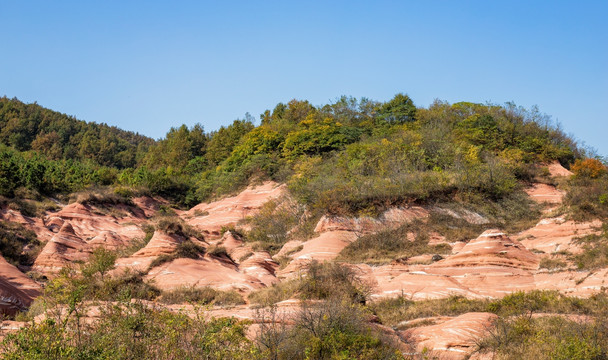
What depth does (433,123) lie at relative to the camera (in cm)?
4588

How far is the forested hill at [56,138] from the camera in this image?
76650 mm

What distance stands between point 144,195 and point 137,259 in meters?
27.9

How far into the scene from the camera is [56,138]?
79.7 metres

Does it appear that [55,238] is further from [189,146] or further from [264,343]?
[189,146]

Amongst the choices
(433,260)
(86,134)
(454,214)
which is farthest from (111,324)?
(86,134)

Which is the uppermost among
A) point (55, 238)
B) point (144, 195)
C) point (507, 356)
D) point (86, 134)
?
point (86, 134)

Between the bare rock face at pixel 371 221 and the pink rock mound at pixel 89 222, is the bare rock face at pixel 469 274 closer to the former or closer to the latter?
the bare rock face at pixel 371 221

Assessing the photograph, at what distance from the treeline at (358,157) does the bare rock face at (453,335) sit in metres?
15.2

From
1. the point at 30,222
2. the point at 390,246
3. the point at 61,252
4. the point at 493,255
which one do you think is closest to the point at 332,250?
the point at 390,246

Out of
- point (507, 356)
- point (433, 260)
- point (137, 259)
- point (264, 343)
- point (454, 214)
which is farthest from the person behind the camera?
point (454, 214)

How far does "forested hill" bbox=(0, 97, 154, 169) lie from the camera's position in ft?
251

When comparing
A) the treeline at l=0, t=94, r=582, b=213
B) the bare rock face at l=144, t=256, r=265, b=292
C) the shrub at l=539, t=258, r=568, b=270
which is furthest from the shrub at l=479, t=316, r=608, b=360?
the treeline at l=0, t=94, r=582, b=213

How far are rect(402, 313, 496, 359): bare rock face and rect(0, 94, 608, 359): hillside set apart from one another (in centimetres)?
5

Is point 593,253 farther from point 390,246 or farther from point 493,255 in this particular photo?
point 390,246
